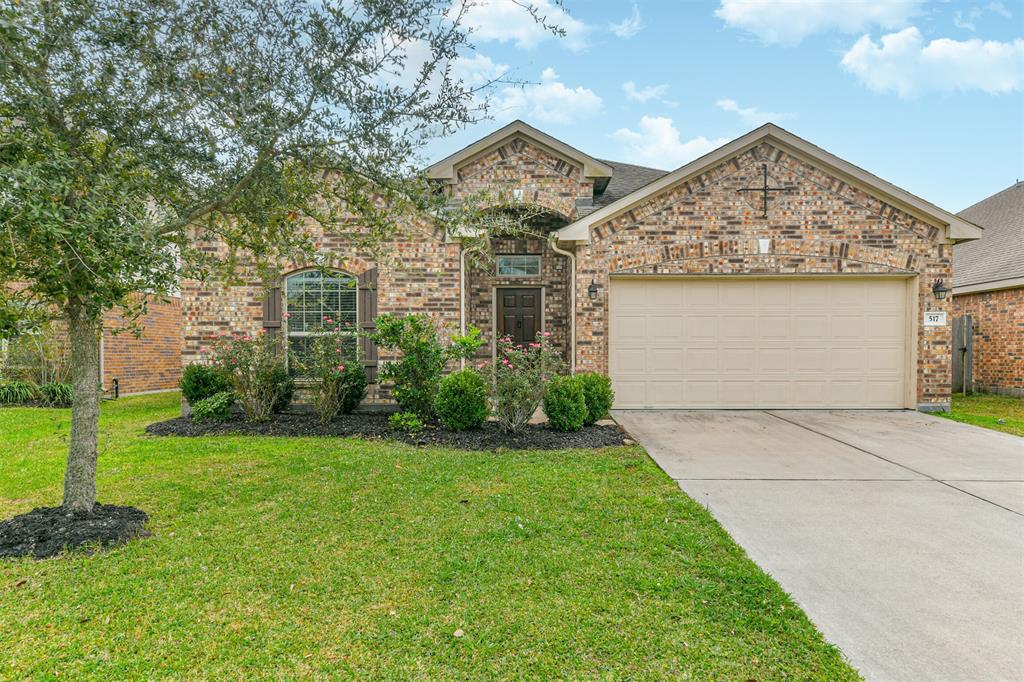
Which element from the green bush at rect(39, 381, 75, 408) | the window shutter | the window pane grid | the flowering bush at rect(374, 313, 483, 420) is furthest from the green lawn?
the green bush at rect(39, 381, 75, 408)

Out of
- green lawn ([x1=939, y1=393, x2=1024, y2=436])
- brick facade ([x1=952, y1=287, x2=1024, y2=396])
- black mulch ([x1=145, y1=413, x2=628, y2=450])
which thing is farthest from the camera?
brick facade ([x1=952, y1=287, x2=1024, y2=396])

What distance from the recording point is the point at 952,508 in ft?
13.5

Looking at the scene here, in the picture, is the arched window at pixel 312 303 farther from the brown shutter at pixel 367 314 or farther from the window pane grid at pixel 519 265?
the window pane grid at pixel 519 265

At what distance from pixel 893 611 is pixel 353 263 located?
8.06 m

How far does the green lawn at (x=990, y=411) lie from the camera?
297 inches

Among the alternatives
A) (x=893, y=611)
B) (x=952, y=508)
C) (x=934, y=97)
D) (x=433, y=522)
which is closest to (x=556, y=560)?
(x=433, y=522)

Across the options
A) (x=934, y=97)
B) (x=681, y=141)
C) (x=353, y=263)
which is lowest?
(x=353, y=263)

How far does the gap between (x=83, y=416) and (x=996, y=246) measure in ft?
57.8

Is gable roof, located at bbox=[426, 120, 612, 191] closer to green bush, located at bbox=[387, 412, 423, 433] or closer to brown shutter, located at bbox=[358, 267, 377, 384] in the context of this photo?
brown shutter, located at bbox=[358, 267, 377, 384]

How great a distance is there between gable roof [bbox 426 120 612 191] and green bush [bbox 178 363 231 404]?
4952mm

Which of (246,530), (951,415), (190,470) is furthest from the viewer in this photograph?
(951,415)

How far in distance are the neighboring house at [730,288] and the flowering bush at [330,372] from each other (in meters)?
0.69

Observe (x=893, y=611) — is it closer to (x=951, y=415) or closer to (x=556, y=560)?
(x=556, y=560)

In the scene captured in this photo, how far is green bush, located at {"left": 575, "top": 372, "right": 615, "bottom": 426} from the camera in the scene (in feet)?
23.4
